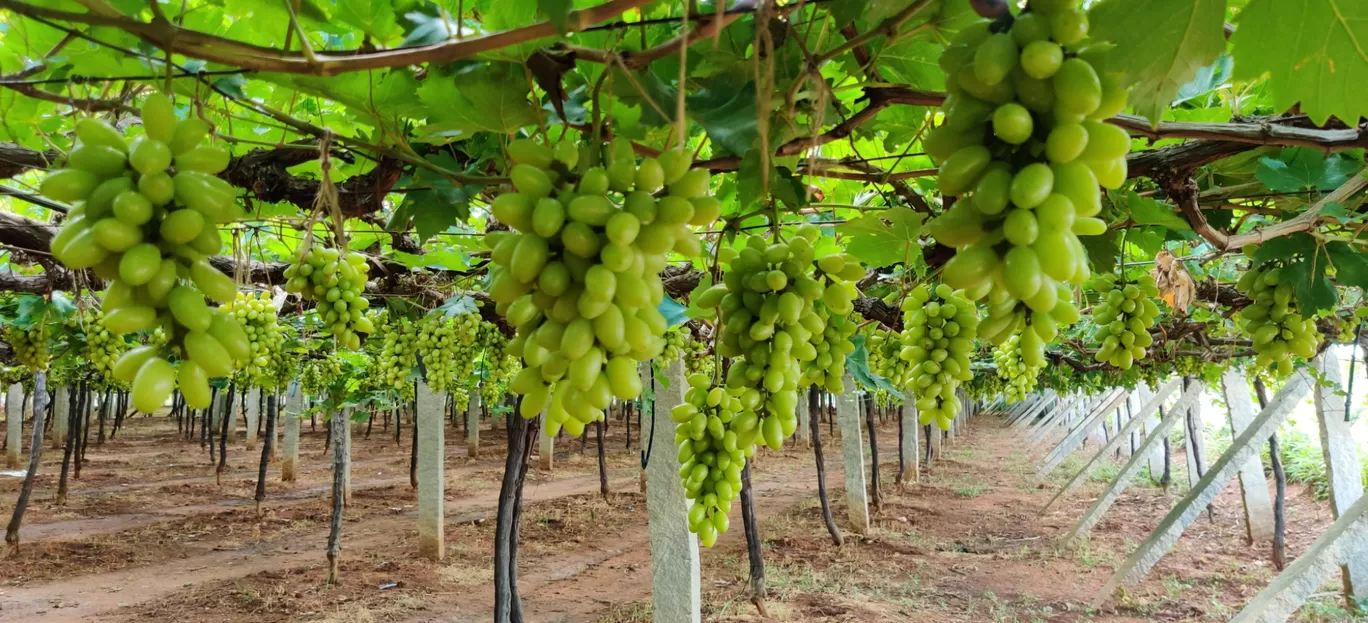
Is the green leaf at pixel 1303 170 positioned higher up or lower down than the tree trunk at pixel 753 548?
higher up

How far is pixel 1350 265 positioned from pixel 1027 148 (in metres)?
2.42

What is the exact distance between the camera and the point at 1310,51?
3.11 feet

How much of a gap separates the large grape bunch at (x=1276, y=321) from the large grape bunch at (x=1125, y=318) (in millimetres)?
305

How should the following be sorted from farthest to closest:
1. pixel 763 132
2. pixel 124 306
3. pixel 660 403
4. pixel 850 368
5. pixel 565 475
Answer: pixel 565 475 < pixel 660 403 < pixel 850 368 < pixel 763 132 < pixel 124 306

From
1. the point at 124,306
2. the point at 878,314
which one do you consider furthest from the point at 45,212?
the point at 878,314

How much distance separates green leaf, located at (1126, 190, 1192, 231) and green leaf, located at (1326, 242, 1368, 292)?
580 mm

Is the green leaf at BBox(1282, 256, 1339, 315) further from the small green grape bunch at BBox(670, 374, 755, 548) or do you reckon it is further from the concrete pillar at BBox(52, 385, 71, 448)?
the concrete pillar at BBox(52, 385, 71, 448)

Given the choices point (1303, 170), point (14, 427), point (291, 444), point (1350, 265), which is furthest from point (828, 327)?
point (14, 427)

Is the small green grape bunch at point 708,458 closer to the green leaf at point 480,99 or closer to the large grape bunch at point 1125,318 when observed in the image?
the green leaf at point 480,99

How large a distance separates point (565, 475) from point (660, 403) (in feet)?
30.7

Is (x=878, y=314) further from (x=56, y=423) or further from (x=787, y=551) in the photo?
(x=56, y=423)

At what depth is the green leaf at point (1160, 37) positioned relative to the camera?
0.85 metres

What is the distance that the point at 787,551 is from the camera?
28.7 ft

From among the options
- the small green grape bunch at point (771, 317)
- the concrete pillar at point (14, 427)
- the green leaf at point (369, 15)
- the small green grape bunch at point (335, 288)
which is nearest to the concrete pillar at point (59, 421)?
the concrete pillar at point (14, 427)
